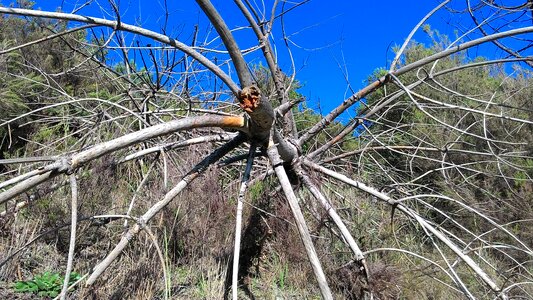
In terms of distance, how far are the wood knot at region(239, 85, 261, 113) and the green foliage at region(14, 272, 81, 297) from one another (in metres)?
1.71

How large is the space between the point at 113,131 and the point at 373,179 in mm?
3122

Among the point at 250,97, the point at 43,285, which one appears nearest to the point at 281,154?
the point at 250,97

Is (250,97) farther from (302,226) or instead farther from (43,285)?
(43,285)

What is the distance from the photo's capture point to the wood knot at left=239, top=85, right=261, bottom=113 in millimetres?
3084

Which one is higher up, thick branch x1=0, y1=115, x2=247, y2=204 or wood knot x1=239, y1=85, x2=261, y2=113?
wood knot x1=239, y1=85, x2=261, y2=113

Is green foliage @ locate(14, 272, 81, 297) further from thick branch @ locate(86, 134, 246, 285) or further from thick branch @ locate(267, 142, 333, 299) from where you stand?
thick branch @ locate(267, 142, 333, 299)

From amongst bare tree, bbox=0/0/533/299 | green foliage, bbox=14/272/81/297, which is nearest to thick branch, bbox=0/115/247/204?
bare tree, bbox=0/0/533/299

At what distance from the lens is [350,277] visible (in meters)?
3.65

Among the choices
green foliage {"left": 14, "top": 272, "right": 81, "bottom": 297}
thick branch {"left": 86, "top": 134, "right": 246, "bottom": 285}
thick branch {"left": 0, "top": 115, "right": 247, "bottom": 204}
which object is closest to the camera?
thick branch {"left": 0, "top": 115, "right": 247, "bottom": 204}

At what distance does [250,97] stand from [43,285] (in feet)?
6.46

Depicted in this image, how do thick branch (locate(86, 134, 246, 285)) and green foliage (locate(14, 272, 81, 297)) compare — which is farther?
green foliage (locate(14, 272, 81, 297))

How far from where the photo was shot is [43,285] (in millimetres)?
3318

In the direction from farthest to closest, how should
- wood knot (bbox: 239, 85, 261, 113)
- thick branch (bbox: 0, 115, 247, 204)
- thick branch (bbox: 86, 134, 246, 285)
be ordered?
wood knot (bbox: 239, 85, 261, 113), thick branch (bbox: 86, 134, 246, 285), thick branch (bbox: 0, 115, 247, 204)

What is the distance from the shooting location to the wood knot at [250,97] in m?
3.08
